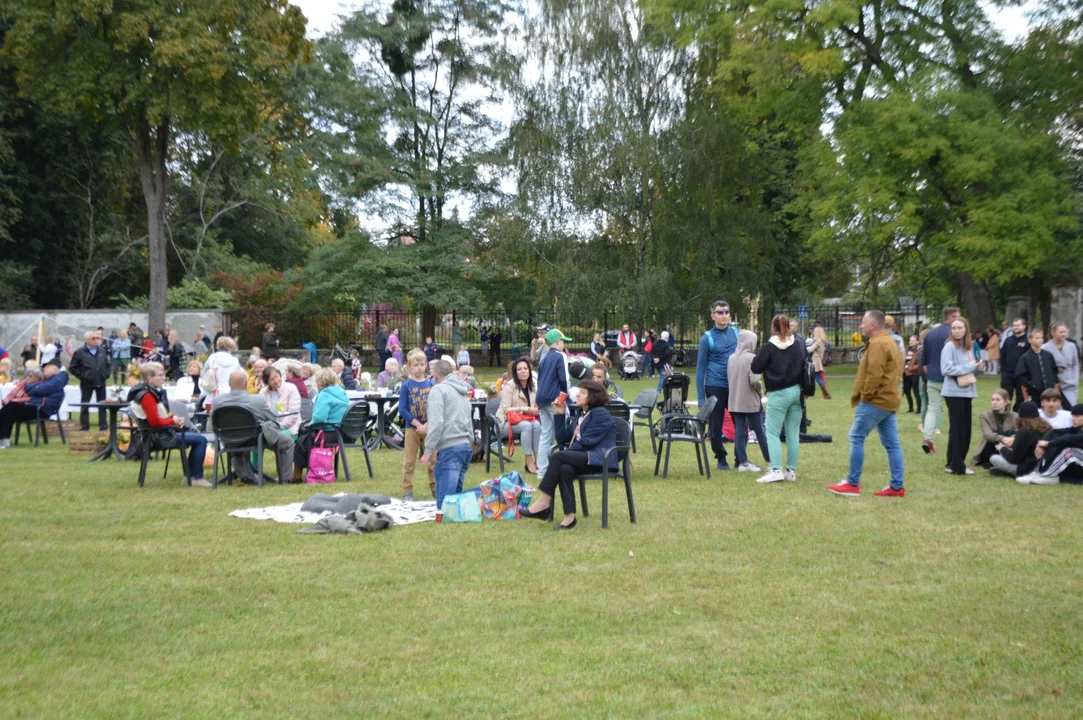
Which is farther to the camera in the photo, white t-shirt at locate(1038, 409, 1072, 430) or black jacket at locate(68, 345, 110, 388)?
black jacket at locate(68, 345, 110, 388)

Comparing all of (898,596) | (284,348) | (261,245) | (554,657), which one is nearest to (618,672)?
(554,657)

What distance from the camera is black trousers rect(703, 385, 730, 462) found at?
41.4 feet

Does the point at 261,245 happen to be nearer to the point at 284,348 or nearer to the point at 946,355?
the point at 284,348

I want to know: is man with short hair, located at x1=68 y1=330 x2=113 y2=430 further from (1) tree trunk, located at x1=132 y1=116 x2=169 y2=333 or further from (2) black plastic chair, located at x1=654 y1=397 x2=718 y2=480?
(1) tree trunk, located at x1=132 y1=116 x2=169 y2=333

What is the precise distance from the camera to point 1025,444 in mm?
11500

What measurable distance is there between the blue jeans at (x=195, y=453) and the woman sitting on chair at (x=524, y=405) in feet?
10.6

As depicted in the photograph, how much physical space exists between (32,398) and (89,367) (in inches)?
87.8

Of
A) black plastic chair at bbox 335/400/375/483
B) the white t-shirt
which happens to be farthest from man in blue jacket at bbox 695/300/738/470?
black plastic chair at bbox 335/400/375/483

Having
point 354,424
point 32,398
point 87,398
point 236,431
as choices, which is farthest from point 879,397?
point 87,398

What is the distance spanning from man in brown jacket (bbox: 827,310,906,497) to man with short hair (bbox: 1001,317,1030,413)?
174 inches

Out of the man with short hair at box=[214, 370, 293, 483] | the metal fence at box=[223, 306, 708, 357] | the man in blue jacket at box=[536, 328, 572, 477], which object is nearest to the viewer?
the man in blue jacket at box=[536, 328, 572, 477]

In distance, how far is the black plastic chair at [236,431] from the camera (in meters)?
11.4

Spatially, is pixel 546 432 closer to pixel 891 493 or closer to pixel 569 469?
pixel 569 469

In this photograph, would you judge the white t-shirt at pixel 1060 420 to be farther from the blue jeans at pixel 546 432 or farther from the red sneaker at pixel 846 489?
the blue jeans at pixel 546 432
